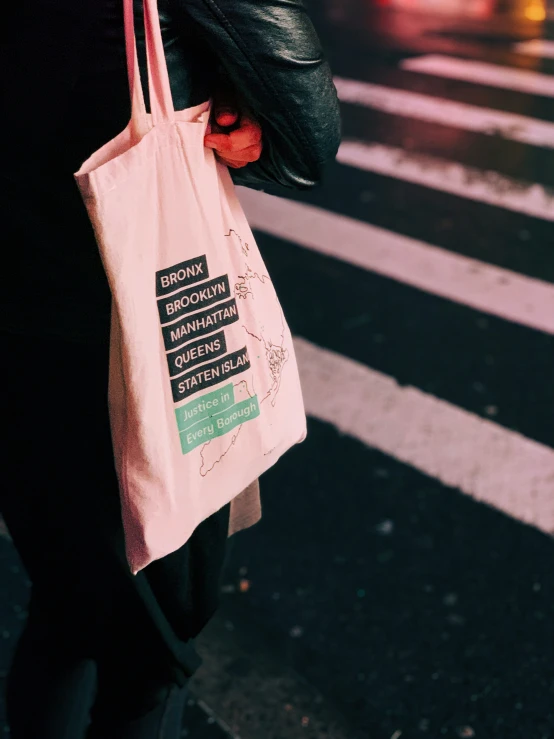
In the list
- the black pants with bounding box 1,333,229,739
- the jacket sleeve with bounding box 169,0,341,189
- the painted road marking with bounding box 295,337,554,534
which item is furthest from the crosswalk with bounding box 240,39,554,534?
the jacket sleeve with bounding box 169,0,341,189

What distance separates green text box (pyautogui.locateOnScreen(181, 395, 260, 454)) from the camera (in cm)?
133

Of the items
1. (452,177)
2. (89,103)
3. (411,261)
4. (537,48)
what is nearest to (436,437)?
(411,261)

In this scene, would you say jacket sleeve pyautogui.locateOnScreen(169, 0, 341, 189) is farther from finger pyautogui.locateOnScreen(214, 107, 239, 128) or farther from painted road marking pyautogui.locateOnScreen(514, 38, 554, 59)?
painted road marking pyautogui.locateOnScreen(514, 38, 554, 59)

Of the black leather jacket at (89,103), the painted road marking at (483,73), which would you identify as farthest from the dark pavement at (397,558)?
the painted road marking at (483,73)

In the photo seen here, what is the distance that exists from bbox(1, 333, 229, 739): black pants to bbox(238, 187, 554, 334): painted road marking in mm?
2767

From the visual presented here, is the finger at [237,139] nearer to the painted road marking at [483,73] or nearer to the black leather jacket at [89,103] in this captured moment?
the black leather jacket at [89,103]

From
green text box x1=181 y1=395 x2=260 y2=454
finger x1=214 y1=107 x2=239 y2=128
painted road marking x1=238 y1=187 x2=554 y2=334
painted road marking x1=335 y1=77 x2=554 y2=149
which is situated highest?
finger x1=214 y1=107 x2=239 y2=128

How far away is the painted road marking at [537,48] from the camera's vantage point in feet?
26.7

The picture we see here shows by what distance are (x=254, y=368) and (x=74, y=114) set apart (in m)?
0.50

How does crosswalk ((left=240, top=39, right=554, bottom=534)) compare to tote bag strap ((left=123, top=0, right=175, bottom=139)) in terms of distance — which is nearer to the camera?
tote bag strap ((left=123, top=0, right=175, bottom=139))

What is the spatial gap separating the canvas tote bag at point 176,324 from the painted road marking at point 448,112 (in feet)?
17.5

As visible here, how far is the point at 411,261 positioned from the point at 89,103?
11.7 ft

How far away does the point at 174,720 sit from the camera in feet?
6.06

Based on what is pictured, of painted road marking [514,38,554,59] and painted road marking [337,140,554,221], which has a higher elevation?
painted road marking [514,38,554,59]
